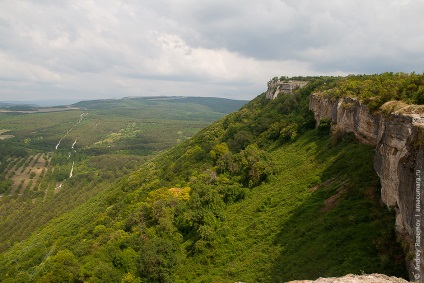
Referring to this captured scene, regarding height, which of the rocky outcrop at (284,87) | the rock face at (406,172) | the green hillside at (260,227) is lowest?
the green hillside at (260,227)

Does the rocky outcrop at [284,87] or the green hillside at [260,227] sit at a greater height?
the rocky outcrop at [284,87]

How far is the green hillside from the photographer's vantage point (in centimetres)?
2058

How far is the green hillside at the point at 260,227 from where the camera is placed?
20578mm

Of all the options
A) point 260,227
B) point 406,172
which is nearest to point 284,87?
point 260,227

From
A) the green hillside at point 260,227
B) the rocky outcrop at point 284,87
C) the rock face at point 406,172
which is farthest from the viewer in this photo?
the rocky outcrop at point 284,87

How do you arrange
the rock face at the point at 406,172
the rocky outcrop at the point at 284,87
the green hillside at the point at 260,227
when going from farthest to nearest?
the rocky outcrop at the point at 284,87
the green hillside at the point at 260,227
the rock face at the point at 406,172

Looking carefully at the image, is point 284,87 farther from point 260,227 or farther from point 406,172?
point 406,172

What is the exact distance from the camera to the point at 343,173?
27.6m

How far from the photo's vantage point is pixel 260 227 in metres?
29.5

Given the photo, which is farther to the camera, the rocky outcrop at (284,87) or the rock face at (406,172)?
the rocky outcrop at (284,87)

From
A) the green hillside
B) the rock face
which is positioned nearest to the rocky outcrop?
the green hillside

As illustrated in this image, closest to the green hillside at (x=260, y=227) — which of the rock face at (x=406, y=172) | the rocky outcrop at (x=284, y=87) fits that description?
the rock face at (x=406, y=172)

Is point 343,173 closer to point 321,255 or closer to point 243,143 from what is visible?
point 321,255

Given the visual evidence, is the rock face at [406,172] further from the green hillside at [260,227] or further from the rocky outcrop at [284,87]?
the rocky outcrop at [284,87]
